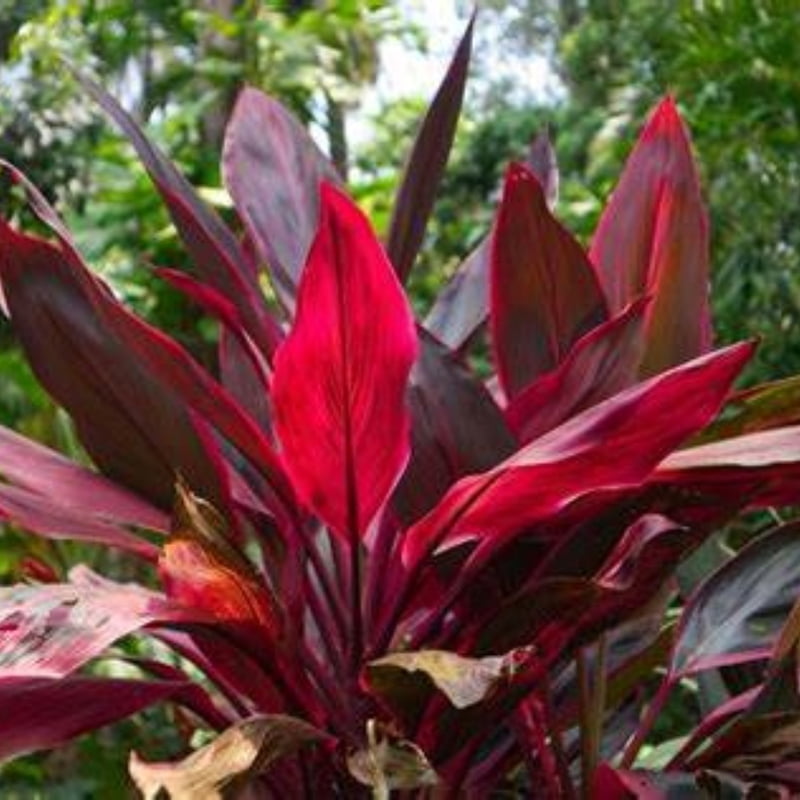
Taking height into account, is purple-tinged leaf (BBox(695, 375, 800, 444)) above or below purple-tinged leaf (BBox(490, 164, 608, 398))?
below

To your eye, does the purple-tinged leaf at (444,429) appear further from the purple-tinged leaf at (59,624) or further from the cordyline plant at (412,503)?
the purple-tinged leaf at (59,624)

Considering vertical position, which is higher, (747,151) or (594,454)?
(594,454)

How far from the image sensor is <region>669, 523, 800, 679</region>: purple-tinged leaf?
3.51ft

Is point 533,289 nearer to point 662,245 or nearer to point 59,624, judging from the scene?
point 662,245

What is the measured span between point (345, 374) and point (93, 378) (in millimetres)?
255

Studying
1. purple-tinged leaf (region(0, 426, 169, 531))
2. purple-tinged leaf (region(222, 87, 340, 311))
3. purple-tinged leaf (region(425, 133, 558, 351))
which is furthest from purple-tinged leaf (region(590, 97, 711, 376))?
purple-tinged leaf (region(0, 426, 169, 531))

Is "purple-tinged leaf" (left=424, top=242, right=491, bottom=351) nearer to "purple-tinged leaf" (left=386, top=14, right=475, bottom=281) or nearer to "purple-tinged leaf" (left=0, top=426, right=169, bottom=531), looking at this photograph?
"purple-tinged leaf" (left=386, top=14, right=475, bottom=281)

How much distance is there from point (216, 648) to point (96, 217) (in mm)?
3065

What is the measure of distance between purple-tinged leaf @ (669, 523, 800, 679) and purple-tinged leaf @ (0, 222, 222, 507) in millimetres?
364

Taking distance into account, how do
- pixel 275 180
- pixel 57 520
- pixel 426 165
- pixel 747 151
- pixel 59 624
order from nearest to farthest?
pixel 59 624
pixel 57 520
pixel 426 165
pixel 275 180
pixel 747 151

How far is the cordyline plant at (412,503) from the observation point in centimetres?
85

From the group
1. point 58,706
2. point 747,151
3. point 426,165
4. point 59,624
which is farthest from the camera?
point 747,151

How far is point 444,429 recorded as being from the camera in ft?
3.18

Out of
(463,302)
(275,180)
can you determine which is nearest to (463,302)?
(463,302)
